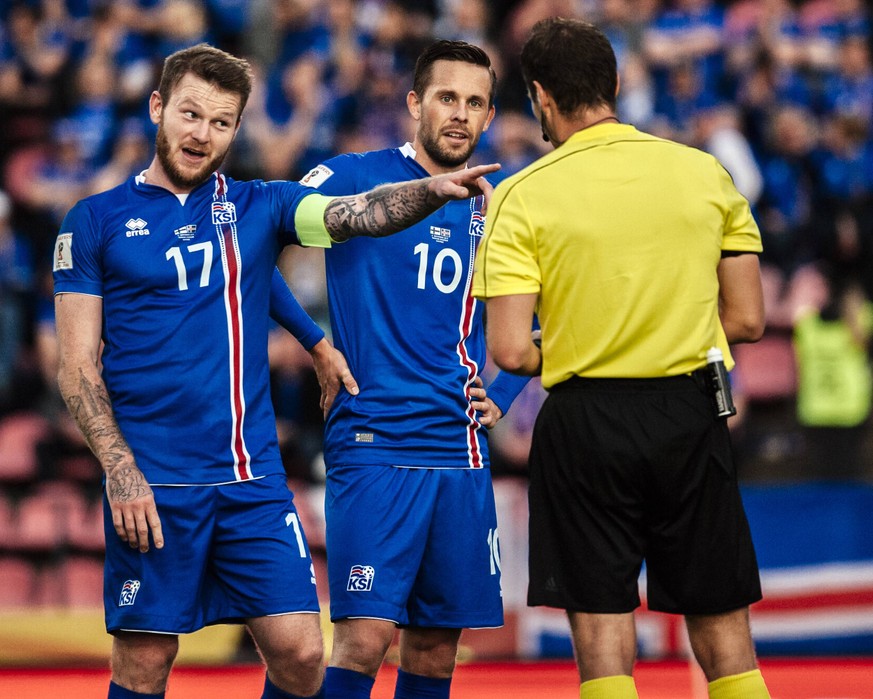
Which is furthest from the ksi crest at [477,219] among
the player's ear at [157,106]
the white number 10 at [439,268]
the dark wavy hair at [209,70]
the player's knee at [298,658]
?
the player's knee at [298,658]

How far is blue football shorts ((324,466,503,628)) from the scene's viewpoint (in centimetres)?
494

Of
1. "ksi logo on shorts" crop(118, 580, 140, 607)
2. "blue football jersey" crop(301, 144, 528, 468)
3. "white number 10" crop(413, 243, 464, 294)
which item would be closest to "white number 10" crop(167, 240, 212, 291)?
"blue football jersey" crop(301, 144, 528, 468)

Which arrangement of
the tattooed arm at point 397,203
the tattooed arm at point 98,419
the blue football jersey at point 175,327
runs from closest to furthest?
1. the tattooed arm at point 397,203
2. the tattooed arm at point 98,419
3. the blue football jersey at point 175,327

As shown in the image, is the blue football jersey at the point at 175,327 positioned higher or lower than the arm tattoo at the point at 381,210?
lower

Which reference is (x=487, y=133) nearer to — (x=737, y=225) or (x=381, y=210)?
(x=381, y=210)

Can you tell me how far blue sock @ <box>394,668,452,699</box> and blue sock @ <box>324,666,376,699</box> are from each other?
0.27 m

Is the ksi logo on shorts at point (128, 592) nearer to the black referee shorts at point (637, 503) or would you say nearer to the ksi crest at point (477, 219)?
the black referee shorts at point (637, 503)

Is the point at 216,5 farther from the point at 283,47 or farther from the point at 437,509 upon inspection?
the point at 437,509

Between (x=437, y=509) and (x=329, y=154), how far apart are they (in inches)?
244

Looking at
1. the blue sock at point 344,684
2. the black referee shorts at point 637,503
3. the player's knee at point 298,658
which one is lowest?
the blue sock at point 344,684

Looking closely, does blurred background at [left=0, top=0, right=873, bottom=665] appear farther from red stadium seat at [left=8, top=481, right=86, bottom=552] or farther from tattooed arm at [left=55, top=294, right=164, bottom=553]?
tattooed arm at [left=55, top=294, right=164, bottom=553]

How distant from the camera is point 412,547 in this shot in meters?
5.00

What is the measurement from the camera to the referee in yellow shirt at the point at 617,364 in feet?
13.3

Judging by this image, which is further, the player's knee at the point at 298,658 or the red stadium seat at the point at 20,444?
the red stadium seat at the point at 20,444
